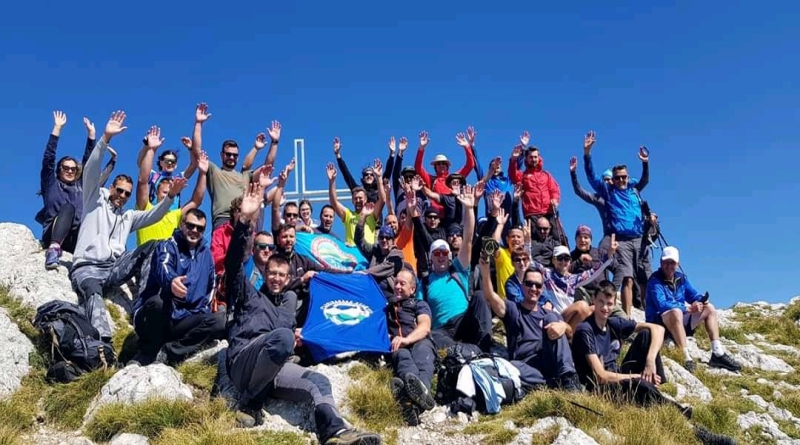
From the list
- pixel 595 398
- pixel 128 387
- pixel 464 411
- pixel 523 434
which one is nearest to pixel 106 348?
pixel 128 387

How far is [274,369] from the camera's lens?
26.9 ft

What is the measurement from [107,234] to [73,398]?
3268 mm

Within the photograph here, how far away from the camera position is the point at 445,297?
1140 centimetres

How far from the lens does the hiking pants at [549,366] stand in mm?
9555

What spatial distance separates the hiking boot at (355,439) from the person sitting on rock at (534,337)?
3.15 metres

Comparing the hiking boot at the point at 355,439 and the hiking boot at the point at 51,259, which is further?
the hiking boot at the point at 51,259

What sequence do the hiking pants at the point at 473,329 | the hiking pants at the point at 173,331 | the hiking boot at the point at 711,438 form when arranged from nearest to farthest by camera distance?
1. the hiking boot at the point at 711,438
2. the hiking pants at the point at 173,331
3. the hiking pants at the point at 473,329

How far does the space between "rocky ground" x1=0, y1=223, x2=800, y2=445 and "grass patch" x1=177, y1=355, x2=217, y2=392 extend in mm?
16

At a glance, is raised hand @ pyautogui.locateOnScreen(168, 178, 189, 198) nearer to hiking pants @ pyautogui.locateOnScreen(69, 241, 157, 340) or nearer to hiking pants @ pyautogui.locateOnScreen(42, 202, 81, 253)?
hiking pants @ pyautogui.locateOnScreen(69, 241, 157, 340)

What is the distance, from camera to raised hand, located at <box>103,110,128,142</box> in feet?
35.3

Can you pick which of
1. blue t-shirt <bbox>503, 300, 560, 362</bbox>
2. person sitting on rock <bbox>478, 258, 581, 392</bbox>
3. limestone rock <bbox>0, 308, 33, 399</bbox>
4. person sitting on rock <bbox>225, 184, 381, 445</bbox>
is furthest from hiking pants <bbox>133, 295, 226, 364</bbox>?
blue t-shirt <bbox>503, 300, 560, 362</bbox>

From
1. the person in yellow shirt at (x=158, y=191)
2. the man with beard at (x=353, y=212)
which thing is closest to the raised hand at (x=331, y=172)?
the man with beard at (x=353, y=212)

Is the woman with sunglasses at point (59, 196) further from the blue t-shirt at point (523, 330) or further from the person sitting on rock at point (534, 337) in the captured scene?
the blue t-shirt at point (523, 330)

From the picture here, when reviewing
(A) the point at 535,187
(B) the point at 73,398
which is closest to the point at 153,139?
(B) the point at 73,398
